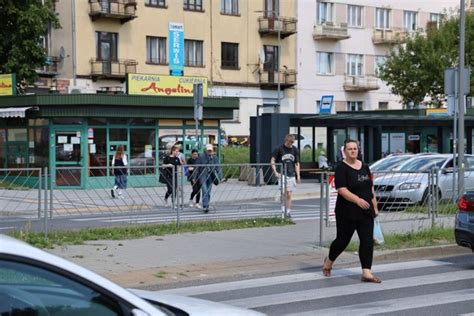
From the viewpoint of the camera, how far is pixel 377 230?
38.6 feet

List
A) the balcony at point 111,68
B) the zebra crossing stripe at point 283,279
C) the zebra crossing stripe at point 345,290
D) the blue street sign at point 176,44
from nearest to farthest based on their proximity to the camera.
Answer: the zebra crossing stripe at point 345,290, the zebra crossing stripe at point 283,279, the balcony at point 111,68, the blue street sign at point 176,44

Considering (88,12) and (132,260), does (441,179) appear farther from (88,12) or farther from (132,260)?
(88,12)

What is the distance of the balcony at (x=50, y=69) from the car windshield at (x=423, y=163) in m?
27.2

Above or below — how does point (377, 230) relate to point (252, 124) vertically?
below

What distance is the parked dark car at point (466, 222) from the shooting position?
1044 centimetres

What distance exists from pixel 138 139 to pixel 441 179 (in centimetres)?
1816

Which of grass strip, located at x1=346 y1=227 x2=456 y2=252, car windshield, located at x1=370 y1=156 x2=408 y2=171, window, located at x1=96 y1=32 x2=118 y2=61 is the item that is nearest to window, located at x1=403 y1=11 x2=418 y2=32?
window, located at x1=96 y1=32 x2=118 y2=61

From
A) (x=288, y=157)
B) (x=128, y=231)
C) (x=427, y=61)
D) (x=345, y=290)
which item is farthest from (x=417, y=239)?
(x=427, y=61)

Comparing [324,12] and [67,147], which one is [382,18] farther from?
[67,147]

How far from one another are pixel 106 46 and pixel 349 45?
20.7 metres

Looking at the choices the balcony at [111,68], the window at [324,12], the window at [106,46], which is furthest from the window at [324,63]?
the window at [106,46]

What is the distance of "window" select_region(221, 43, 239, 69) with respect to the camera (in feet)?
165

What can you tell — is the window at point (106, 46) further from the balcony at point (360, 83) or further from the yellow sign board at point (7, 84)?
the balcony at point (360, 83)

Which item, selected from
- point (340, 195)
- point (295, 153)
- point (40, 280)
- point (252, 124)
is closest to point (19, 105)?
point (252, 124)
